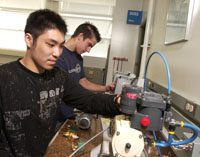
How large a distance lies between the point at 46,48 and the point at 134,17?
129 inches

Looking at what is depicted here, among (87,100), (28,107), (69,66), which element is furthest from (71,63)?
(28,107)

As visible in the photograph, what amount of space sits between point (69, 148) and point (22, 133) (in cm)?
32

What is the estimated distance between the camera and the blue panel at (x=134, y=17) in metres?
4.19

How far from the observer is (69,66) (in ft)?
6.90

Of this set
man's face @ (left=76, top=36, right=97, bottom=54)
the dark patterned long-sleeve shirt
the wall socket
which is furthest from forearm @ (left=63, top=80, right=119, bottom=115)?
man's face @ (left=76, top=36, right=97, bottom=54)

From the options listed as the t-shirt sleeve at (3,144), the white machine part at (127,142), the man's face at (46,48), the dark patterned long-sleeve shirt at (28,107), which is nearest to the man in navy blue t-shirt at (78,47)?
the dark patterned long-sleeve shirt at (28,107)

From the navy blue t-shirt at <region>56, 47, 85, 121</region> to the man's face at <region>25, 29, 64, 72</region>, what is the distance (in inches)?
28.8

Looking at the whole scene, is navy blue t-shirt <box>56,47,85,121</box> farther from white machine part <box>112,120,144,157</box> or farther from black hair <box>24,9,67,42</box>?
white machine part <box>112,120,144,157</box>

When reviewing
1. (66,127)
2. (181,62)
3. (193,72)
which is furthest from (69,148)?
(181,62)

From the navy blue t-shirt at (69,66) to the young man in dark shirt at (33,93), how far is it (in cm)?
64

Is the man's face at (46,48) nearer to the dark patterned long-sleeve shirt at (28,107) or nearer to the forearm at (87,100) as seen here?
the dark patterned long-sleeve shirt at (28,107)

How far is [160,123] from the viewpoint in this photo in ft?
3.09

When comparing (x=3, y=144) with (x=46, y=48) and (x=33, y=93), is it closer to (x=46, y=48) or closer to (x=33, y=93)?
(x=33, y=93)

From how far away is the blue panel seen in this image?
4191 mm
